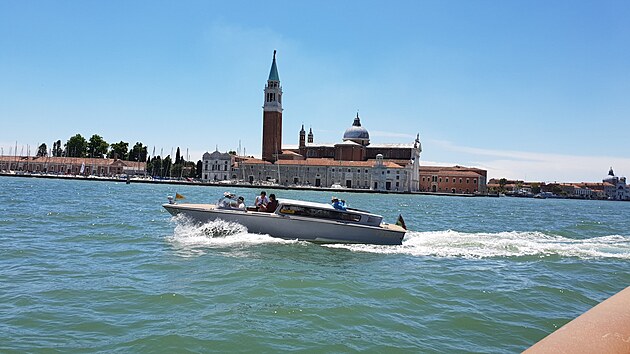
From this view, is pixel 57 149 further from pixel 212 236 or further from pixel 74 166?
pixel 212 236

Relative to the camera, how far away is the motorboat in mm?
16438

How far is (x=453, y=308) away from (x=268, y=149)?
114 metres

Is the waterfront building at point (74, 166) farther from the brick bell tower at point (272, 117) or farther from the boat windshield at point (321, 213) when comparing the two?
the boat windshield at point (321, 213)


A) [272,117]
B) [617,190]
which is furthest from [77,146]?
[617,190]

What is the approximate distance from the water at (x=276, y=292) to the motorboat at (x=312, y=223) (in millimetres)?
449

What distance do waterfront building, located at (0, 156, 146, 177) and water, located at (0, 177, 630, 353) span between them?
11593 cm

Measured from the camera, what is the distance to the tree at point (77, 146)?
134 metres

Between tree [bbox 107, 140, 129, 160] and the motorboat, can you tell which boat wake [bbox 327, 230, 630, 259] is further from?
tree [bbox 107, 140, 129, 160]

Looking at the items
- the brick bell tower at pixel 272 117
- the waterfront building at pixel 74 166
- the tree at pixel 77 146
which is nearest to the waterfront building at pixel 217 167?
the brick bell tower at pixel 272 117

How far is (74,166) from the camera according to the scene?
12694 cm

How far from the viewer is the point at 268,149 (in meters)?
122

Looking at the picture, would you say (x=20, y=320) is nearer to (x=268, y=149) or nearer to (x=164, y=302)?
(x=164, y=302)

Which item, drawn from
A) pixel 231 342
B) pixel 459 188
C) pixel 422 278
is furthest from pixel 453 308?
pixel 459 188

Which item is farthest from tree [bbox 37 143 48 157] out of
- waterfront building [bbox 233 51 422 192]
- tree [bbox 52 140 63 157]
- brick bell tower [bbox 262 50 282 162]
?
brick bell tower [bbox 262 50 282 162]
